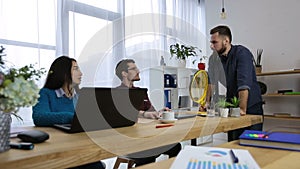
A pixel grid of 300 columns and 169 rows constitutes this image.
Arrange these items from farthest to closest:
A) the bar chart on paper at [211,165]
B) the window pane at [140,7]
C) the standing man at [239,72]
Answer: the window pane at [140,7] → the standing man at [239,72] → the bar chart on paper at [211,165]

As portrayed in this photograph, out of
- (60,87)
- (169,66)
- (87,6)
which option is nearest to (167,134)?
(60,87)

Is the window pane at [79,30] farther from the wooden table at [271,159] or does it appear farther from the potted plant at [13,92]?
the wooden table at [271,159]

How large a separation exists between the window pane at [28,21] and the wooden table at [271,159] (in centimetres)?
217

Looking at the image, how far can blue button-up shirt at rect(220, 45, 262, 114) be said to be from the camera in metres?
2.02

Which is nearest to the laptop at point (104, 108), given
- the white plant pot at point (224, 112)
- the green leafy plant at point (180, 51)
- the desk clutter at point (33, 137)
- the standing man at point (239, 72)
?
the desk clutter at point (33, 137)

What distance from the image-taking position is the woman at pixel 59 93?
141 centimetres

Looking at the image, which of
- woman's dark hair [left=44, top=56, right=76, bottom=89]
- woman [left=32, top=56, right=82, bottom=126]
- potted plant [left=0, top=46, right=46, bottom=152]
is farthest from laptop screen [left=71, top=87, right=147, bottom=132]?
woman's dark hair [left=44, top=56, right=76, bottom=89]

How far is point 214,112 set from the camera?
69.3 inches

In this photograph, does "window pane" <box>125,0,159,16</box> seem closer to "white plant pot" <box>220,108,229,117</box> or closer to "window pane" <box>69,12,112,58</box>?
"window pane" <box>69,12,112,58</box>

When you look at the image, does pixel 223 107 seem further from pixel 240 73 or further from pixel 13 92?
pixel 13 92

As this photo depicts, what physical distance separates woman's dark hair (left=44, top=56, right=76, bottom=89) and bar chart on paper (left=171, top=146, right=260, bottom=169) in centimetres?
115

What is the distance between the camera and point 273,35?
3830 millimetres

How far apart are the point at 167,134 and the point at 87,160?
393mm

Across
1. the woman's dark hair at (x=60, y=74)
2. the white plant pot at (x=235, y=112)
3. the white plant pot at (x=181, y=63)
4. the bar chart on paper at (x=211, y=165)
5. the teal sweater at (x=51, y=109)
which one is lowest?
the bar chart on paper at (x=211, y=165)
